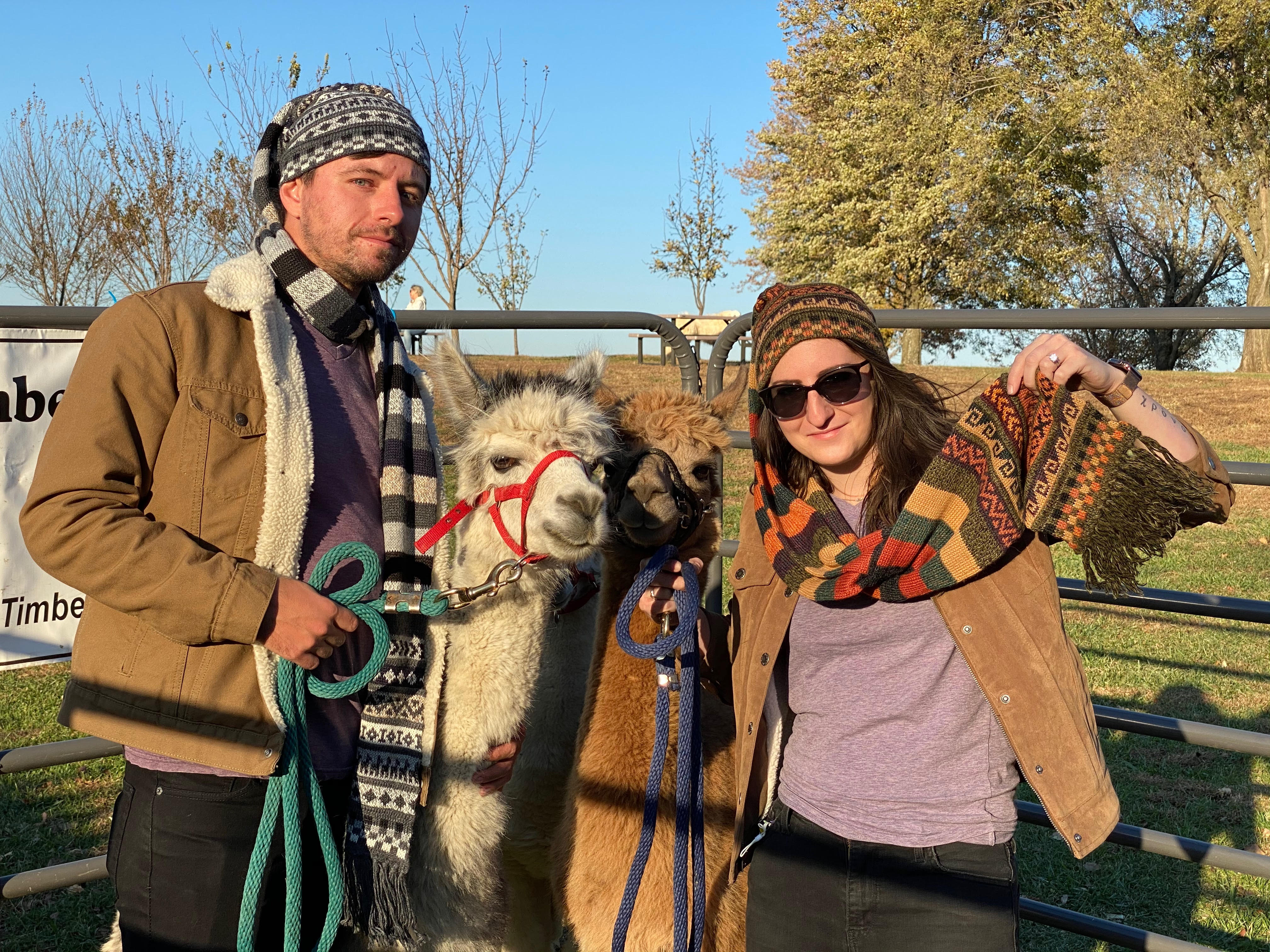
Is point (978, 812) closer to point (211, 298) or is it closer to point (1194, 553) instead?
point (211, 298)

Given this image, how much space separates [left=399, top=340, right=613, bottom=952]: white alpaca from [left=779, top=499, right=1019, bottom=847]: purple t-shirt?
529mm

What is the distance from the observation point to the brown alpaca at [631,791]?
2.07m

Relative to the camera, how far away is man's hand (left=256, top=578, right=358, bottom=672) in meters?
1.59

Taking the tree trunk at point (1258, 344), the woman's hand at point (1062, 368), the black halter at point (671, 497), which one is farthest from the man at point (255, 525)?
the tree trunk at point (1258, 344)

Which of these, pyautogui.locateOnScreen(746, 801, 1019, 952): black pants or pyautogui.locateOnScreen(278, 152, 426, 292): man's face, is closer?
pyautogui.locateOnScreen(746, 801, 1019, 952): black pants

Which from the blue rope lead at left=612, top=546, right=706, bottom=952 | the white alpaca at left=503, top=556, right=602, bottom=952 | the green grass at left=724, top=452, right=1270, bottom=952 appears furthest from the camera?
the green grass at left=724, top=452, right=1270, bottom=952

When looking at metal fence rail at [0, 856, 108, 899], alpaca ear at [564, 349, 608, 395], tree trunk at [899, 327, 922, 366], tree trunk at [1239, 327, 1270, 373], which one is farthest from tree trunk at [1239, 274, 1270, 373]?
metal fence rail at [0, 856, 108, 899]

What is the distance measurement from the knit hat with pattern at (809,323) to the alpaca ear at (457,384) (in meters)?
0.72

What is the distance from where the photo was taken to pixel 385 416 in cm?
197

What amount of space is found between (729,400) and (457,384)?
2.30 ft

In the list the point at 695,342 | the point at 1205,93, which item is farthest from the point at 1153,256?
the point at 695,342

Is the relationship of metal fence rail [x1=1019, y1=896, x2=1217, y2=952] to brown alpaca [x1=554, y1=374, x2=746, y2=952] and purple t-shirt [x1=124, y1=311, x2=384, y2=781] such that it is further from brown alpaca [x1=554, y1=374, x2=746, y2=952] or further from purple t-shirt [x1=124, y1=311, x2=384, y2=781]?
purple t-shirt [x1=124, y1=311, x2=384, y2=781]

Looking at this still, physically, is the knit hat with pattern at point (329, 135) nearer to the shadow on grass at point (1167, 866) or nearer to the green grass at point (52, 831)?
the green grass at point (52, 831)

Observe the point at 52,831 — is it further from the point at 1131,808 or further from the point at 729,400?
the point at 1131,808
